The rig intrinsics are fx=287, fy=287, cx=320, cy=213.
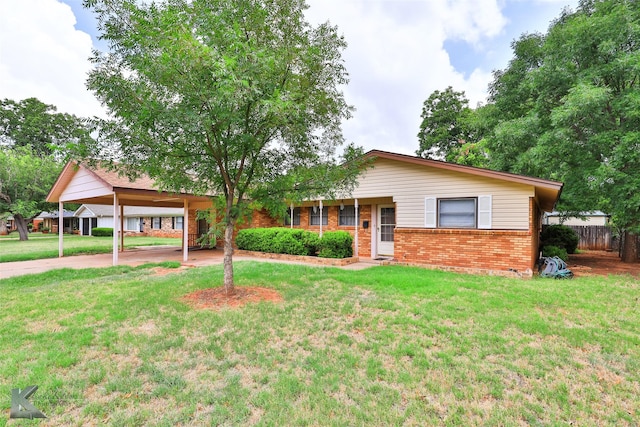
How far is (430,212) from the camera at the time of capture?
9219mm

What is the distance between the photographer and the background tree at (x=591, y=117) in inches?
330

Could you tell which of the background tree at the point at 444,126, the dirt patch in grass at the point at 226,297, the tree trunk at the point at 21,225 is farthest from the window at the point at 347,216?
the tree trunk at the point at 21,225

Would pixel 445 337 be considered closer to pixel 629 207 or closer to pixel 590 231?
pixel 629 207

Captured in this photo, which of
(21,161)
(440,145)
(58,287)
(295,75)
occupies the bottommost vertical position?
(58,287)

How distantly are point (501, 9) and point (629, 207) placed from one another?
26.1 ft

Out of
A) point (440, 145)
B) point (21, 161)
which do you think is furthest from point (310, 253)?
point (21, 161)

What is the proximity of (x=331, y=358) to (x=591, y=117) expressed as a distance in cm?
1127

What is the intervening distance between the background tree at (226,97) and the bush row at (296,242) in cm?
484

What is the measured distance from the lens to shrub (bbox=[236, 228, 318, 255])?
1134 cm

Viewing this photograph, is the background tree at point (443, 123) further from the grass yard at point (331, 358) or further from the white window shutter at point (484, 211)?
the grass yard at point (331, 358)

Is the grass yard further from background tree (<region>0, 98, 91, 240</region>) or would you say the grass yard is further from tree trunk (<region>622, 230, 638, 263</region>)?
tree trunk (<region>622, 230, 638, 263</region>)

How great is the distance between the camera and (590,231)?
17.2 metres

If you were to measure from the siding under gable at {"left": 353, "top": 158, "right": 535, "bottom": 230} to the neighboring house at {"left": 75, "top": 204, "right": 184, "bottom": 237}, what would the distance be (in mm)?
17400

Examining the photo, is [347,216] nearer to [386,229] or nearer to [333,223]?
[333,223]
